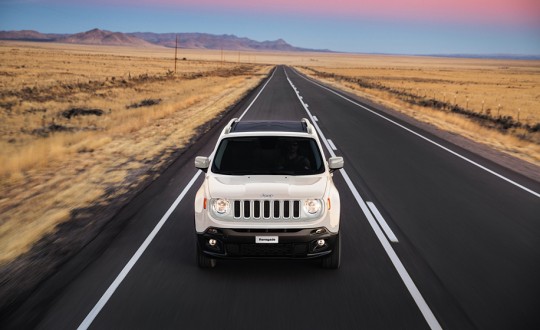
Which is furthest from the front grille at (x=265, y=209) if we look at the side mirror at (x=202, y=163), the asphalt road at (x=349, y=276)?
the side mirror at (x=202, y=163)

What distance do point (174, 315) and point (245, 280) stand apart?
110cm

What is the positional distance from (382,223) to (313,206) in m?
2.65

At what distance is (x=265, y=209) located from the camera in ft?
17.9

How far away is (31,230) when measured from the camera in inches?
297

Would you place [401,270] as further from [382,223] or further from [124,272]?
[124,272]

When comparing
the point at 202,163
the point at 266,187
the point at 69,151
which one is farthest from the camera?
the point at 69,151

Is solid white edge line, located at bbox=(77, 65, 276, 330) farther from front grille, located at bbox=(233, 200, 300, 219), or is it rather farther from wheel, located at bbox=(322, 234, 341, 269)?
wheel, located at bbox=(322, 234, 341, 269)

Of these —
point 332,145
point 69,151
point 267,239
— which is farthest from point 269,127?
point 69,151

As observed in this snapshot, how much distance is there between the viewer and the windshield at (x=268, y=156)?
20.2 feet

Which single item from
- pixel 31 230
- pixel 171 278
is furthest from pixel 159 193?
pixel 171 278

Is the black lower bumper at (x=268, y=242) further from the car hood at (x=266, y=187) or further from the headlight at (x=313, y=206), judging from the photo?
the car hood at (x=266, y=187)

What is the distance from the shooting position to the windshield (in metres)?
6.16

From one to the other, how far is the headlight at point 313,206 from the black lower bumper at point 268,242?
219 mm

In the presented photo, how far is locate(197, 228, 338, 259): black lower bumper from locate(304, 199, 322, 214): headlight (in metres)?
0.22
